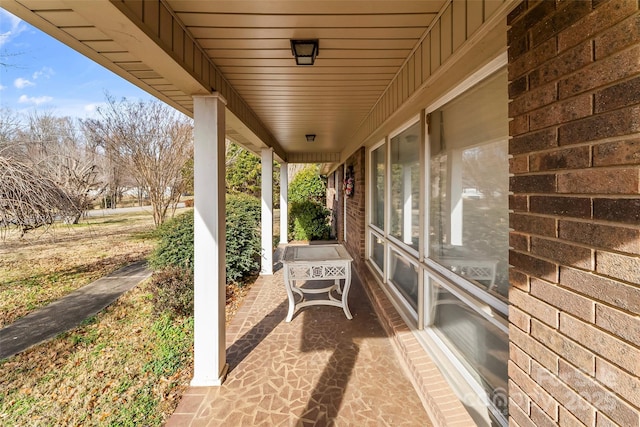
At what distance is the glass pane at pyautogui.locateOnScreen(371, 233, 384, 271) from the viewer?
469 centimetres

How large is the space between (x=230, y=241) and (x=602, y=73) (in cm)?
502

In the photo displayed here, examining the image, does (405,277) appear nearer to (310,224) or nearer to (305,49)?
(305,49)

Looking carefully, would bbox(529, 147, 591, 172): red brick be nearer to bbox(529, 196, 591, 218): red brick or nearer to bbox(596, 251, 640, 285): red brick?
bbox(529, 196, 591, 218): red brick

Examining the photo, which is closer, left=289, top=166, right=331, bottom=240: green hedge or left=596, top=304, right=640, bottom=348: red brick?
left=596, top=304, right=640, bottom=348: red brick

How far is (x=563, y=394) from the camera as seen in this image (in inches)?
42.1

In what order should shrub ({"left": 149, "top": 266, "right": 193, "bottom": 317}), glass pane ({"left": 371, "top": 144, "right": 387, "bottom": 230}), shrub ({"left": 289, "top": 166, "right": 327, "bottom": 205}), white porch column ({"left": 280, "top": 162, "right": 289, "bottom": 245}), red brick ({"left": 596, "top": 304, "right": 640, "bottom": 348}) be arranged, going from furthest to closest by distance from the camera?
shrub ({"left": 289, "top": 166, "right": 327, "bottom": 205}) < white porch column ({"left": 280, "top": 162, "right": 289, "bottom": 245}) < glass pane ({"left": 371, "top": 144, "right": 387, "bottom": 230}) < shrub ({"left": 149, "top": 266, "right": 193, "bottom": 317}) < red brick ({"left": 596, "top": 304, "right": 640, "bottom": 348})

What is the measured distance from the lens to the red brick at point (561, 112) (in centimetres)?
99

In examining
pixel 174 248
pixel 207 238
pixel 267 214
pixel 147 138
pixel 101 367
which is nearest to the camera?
pixel 207 238

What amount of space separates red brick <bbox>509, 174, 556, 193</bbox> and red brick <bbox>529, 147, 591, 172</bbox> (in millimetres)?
35

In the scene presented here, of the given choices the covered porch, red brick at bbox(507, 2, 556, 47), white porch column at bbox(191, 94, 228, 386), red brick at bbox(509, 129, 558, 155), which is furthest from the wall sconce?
the covered porch

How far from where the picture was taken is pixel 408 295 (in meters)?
3.35

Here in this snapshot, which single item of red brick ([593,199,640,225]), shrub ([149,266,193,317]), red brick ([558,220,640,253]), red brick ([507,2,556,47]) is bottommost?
shrub ([149,266,193,317])

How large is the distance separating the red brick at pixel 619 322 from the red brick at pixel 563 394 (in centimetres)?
30

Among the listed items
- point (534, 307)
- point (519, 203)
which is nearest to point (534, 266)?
point (534, 307)
